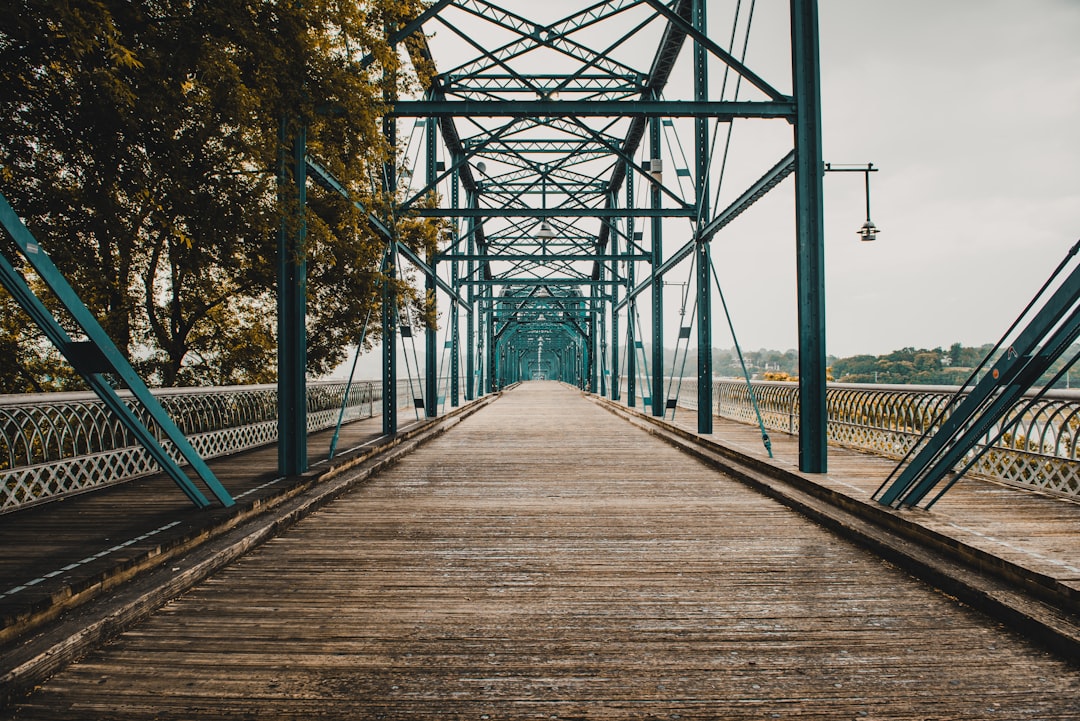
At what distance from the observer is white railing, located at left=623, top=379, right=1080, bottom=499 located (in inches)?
207

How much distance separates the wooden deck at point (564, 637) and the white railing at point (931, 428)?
171 centimetres

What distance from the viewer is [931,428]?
4.48m

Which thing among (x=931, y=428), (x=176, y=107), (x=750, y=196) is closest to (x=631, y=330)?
(x=750, y=196)

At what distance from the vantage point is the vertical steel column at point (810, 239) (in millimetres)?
6496

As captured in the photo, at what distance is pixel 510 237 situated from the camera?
2764cm

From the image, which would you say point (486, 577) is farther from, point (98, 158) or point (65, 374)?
point (65, 374)

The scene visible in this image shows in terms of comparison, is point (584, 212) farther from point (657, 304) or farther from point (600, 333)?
point (600, 333)

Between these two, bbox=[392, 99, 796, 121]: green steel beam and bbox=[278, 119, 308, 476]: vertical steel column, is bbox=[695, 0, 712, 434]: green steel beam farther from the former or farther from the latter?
bbox=[278, 119, 308, 476]: vertical steel column

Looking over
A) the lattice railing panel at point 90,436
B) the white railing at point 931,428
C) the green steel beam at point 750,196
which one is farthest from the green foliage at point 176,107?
the white railing at point 931,428

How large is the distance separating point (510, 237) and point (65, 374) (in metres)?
18.6

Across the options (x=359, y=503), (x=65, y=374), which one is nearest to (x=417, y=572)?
(x=359, y=503)

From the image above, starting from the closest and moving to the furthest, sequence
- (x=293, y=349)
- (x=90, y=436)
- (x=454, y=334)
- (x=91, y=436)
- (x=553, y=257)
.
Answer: (x=90, y=436) → (x=91, y=436) → (x=293, y=349) → (x=454, y=334) → (x=553, y=257)

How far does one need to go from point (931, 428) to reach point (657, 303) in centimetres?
1171

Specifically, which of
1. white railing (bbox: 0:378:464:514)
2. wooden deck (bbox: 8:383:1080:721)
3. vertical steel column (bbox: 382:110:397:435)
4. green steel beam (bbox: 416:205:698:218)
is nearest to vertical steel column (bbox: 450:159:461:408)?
green steel beam (bbox: 416:205:698:218)
